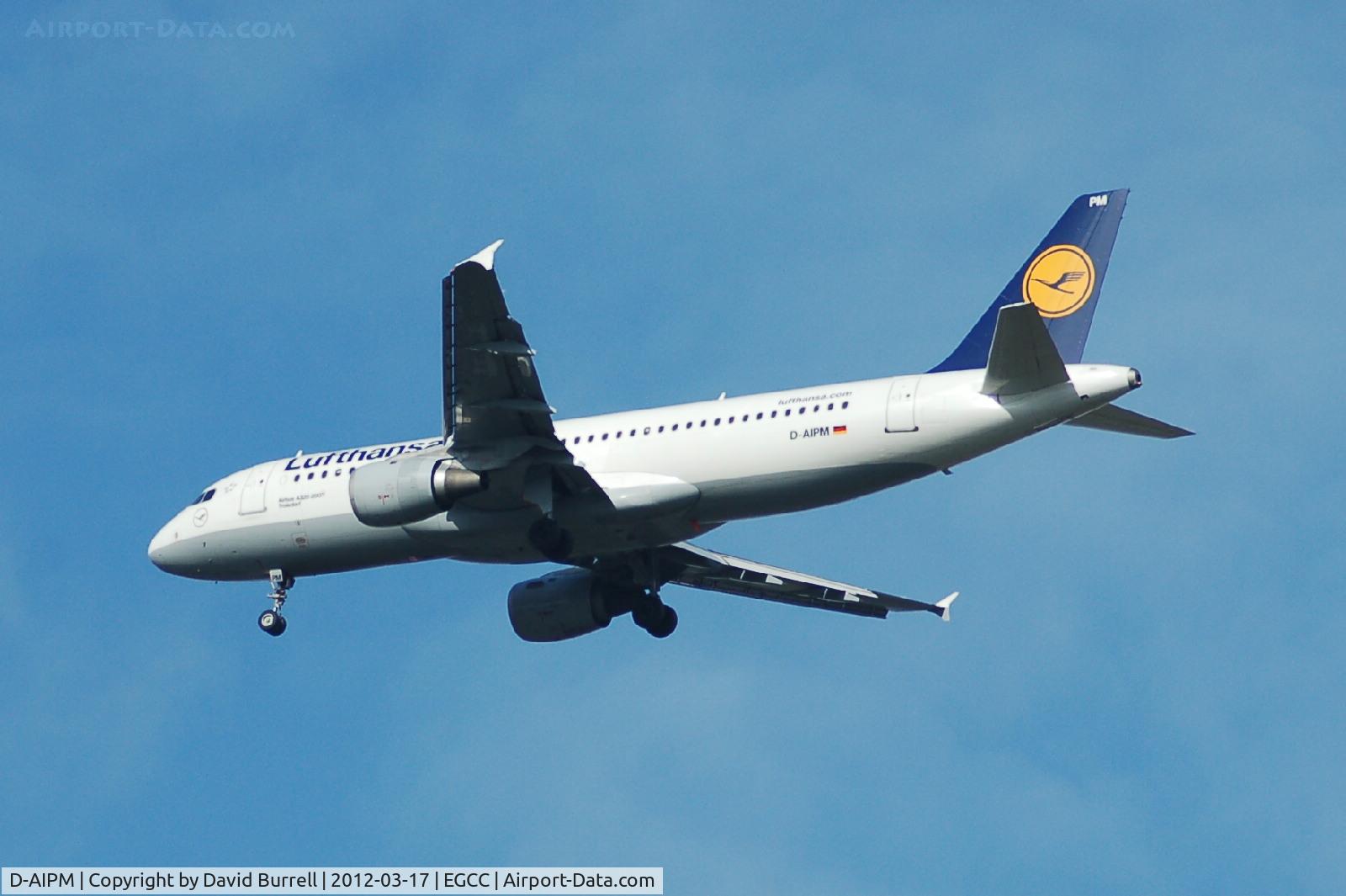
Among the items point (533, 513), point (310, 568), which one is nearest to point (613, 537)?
point (533, 513)

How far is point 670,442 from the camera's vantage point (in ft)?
102

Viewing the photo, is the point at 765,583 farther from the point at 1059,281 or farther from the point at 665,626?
the point at 1059,281

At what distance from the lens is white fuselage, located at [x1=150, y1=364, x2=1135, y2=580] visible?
29.2 m

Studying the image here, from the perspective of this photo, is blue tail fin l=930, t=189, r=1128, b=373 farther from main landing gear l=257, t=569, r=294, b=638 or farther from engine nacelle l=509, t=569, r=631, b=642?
main landing gear l=257, t=569, r=294, b=638

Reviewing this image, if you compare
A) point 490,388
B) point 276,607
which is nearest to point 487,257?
point 490,388

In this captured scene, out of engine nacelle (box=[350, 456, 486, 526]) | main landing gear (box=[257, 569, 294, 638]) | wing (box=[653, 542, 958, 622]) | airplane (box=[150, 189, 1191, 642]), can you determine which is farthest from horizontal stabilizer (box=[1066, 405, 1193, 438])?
main landing gear (box=[257, 569, 294, 638])

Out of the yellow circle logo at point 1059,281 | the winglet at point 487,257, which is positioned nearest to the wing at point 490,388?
the winglet at point 487,257

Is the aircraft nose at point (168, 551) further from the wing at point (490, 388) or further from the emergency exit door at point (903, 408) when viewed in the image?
the emergency exit door at point (903, 408)

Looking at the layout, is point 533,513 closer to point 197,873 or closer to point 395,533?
point 395,533

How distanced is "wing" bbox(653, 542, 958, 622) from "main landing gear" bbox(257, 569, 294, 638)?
23.1ft

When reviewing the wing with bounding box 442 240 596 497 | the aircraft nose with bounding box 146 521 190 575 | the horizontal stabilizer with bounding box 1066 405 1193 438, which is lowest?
the horizontal stabilizer with bounding box 1066 405 1193 438

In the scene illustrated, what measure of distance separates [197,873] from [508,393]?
911cm

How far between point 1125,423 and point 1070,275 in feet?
9.11

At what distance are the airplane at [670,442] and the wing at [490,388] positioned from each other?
0.03 meters
